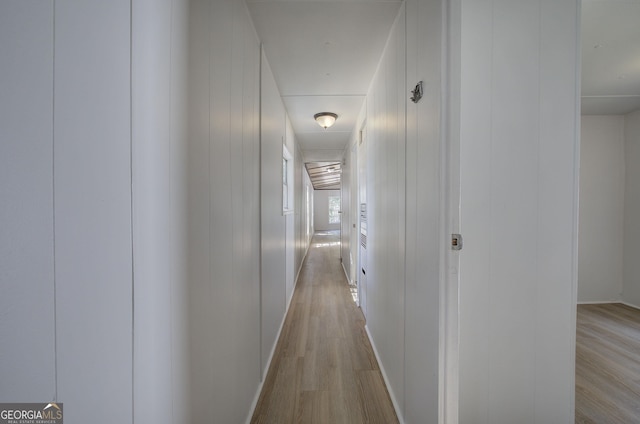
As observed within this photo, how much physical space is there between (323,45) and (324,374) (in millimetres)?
2658

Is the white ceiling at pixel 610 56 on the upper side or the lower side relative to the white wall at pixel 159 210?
upper

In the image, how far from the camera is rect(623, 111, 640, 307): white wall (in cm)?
330

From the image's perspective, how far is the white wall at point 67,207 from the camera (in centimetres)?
43

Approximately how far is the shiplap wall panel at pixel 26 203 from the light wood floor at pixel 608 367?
266 cm

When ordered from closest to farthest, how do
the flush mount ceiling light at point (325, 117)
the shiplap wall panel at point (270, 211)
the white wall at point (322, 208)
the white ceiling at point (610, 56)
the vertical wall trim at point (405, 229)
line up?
the vertical wall trim at point (405, 229) → the white ceiling at point (610, 56) → the shiplap wall panel at point (270, 211) → the flush mount ceiling light at point (325, 117) → the white wall at point (322, 208)

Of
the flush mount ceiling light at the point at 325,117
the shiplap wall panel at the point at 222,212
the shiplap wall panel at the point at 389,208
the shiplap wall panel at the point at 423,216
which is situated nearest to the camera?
the shiplap wall panel at the point at 222,212

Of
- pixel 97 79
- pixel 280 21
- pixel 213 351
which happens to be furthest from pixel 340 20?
pixel 213 351

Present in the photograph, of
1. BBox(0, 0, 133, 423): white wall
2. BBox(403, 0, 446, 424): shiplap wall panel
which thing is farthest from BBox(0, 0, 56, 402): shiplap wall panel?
BBox(403, 0, 446, 424): shiplap wall panel

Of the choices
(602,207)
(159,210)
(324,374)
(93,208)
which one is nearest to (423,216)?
(159,210)

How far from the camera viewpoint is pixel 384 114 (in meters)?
1.92

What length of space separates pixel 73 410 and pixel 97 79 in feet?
2.29

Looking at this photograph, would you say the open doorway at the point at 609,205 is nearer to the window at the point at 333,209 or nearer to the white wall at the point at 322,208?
the white wall at the point at 322,208

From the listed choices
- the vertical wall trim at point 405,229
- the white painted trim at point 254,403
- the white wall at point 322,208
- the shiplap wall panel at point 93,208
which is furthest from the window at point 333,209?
the shiplap wall panel at point 93,208

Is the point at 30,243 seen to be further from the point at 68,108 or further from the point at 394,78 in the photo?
the point at 394,78
